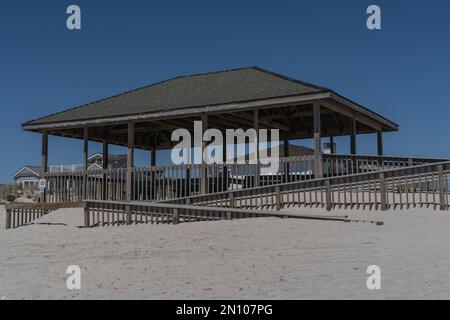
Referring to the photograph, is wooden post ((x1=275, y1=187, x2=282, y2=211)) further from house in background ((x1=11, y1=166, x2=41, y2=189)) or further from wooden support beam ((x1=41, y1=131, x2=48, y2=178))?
house in background ((x1=11, y1=166, x2=41, y2=189))

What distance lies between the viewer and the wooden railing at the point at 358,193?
13.1 m

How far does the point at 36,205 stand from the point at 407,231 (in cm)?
1237

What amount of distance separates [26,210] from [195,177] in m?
5.76

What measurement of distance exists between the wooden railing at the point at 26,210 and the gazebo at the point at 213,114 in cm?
216

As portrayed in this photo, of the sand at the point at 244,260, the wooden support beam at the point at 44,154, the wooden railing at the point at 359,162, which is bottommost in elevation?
the sand at the point at 244,260

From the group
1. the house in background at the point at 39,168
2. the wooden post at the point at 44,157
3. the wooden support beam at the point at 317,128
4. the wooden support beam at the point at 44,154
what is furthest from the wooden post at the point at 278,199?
the house in background at the point at 39,168

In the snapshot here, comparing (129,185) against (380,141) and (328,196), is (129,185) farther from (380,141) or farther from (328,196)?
(380,141)

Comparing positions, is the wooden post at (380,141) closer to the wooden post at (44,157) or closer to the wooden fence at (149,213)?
the wooden fence at (149,213)

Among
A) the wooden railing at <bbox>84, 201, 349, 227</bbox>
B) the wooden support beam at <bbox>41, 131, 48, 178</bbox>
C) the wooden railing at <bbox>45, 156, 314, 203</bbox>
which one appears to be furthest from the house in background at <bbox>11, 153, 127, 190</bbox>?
the wooden railing at <bbox>84, 201, 349, 227</bbox>

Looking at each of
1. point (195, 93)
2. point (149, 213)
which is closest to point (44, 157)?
point (195, 93)

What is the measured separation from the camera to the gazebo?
654 inches
